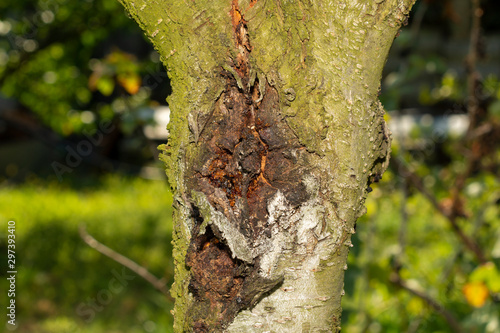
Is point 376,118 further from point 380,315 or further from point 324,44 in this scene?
point 380,315

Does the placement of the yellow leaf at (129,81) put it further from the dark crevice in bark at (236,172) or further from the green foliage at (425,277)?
the dark crevice in bark at (236,172)

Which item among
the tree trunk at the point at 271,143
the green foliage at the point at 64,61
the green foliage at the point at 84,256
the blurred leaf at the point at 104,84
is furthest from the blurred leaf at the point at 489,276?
the blurred leaf at the point at 104,84

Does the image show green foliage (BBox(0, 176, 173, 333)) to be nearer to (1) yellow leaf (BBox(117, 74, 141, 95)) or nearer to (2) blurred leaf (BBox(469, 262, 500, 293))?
(1) yellow leaf (BBox(117, 74, 141, 95))

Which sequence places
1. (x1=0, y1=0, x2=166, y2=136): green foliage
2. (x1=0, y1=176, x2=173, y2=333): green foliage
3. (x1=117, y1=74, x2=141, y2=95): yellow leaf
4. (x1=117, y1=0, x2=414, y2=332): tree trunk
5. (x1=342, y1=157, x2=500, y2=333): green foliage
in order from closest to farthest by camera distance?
(x1=117, y1=0, x2=414, y2=332): tree trunk → (x1=342, y1=157, x2=500, y2=333): green foliage → (x1=117, y1=74, x2=141, y2=95): yellow leaf → (x1=0, y1=0, x2=166, y2=136): green foliage → (x1=0, y1=176, x2=173, y2=333): green foliage

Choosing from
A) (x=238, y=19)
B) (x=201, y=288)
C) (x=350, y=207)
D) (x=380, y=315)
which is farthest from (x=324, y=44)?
(x=380, y=315)

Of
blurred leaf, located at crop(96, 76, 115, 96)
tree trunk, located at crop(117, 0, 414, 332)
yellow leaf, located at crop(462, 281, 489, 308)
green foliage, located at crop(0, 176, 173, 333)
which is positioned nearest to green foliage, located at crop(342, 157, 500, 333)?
yellow leaf, located at crop(462, 281, 489, 308)

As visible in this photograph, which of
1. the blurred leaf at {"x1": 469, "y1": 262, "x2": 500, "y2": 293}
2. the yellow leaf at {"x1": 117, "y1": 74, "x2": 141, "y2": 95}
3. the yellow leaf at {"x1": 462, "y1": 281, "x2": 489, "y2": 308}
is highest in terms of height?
the yellow leaf at {"x1": 117, "y1": 74, "x2": 141, "y2": 95}

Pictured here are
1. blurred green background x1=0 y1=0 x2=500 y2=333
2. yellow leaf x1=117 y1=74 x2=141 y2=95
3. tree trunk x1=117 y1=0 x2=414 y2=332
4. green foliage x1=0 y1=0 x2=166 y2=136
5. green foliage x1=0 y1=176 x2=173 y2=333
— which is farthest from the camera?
green foliage x1=0 y1=176 x2=173 y2=333

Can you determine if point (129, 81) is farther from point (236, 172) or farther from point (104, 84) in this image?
point (236, 172)
